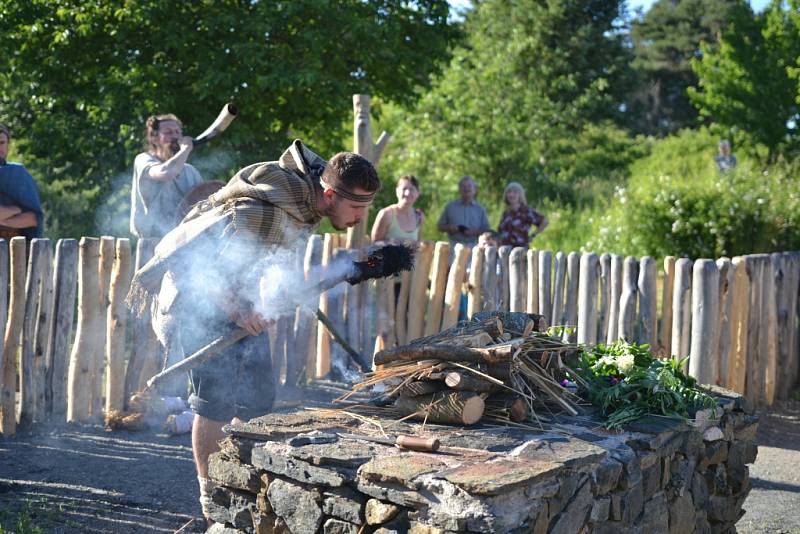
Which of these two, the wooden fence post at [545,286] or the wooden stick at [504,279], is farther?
the wooden stick at [504,279]

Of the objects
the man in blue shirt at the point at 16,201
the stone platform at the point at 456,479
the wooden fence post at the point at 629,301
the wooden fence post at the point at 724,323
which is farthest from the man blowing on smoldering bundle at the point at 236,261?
the wooden fence post at the point at 724,323

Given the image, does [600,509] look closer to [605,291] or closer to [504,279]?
[605,291]

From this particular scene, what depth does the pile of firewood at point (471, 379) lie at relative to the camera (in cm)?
379

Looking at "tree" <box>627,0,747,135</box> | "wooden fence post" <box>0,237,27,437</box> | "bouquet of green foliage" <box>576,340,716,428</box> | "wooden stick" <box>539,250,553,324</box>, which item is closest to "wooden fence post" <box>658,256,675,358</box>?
"wooden stick" <box>539,250,553,324</box>

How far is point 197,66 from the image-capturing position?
12438 millimetres

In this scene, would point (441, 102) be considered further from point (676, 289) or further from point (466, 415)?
point (466, 415)

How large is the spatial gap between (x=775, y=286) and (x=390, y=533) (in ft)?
18.8

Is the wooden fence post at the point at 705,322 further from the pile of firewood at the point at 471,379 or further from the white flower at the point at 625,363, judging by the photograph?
the pile of firewood at the point at 471,379

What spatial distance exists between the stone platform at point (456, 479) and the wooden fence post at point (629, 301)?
285cm

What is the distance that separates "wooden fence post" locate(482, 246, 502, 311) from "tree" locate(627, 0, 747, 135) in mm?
29311

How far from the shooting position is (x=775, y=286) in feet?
26.0

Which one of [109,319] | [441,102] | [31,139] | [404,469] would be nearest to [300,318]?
[109,319]

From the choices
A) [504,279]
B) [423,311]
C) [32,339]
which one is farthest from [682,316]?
[32,339]

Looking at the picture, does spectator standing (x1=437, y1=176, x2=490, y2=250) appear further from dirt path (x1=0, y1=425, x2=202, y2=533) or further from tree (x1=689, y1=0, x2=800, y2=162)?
tree (x1=689, y1=0, x2=800, y2=162)
